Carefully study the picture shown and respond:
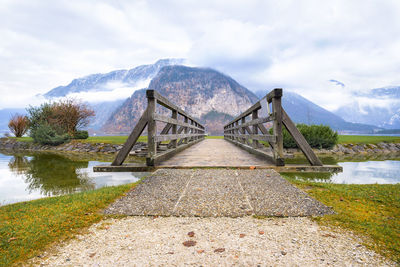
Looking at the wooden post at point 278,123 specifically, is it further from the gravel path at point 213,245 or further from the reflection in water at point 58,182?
the reflection in water at point 58,182

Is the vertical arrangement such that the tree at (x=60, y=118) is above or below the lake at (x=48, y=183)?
above

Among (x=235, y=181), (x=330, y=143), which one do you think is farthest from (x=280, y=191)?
(x=330, y=143)

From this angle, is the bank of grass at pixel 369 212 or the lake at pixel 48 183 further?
the lake at pixel 48 183

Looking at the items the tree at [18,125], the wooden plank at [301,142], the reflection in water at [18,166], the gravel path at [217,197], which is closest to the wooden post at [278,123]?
the wooden plank at [301,142]

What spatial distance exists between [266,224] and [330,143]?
508 inches

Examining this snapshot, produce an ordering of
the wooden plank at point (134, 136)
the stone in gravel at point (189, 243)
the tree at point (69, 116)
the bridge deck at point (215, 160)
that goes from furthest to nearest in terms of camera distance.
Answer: the tree at point (69, 116)
the bridge deck at point (215, 160)
the wooden plank at point (134, 136)
the stone in gravel at point (189, 243)

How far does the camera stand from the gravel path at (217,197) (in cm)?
254

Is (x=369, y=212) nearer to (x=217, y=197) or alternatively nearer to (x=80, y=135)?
(x=217, y=197)

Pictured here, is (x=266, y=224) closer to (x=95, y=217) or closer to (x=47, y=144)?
(x=95, y=217)

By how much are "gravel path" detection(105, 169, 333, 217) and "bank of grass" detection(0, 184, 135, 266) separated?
27cm

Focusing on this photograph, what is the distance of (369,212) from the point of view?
99.0 inches

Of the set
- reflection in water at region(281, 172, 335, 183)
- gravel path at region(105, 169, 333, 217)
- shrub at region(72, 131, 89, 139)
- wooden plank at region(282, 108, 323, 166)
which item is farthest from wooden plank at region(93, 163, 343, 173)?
shrub at region(72, 131, 89, 139)

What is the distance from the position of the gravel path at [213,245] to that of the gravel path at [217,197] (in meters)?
0.21

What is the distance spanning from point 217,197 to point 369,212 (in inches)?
69.4
